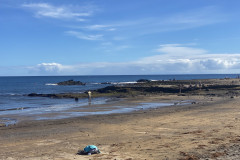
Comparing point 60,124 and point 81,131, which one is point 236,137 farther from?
point 60,124

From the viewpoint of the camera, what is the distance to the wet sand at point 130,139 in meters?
14.5

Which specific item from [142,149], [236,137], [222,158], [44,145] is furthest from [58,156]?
[236,137]

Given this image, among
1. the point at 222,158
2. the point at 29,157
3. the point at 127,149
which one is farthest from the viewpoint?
the point at 127,149

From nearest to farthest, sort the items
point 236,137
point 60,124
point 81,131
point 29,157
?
point 29,157
point 236,137
point 81,131
point 60,124

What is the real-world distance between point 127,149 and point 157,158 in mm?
2485

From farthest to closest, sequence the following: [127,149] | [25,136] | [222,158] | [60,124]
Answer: [60,124]
[25,136]
[127,149]
[222,158]

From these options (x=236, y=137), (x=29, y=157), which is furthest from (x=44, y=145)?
(x=236, y=137)

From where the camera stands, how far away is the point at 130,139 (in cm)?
1825

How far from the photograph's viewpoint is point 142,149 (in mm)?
15523

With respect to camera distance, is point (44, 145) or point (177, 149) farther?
point (44, 145)

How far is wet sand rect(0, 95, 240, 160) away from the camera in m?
14.5

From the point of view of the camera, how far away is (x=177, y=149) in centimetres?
1502

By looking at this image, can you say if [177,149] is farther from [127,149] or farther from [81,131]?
[81,131]

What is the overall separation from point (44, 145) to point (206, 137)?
9784mm
